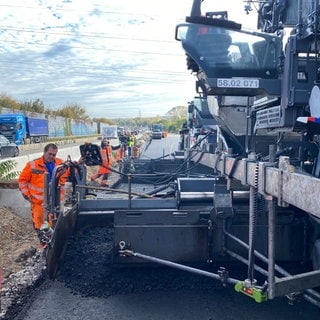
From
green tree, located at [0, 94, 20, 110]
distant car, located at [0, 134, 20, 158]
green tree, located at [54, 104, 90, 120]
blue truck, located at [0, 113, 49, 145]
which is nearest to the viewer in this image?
distant car, located at [0, 134, 20, 158]

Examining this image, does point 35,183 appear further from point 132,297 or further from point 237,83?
point 237,83

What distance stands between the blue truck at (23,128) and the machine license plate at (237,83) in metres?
35.8

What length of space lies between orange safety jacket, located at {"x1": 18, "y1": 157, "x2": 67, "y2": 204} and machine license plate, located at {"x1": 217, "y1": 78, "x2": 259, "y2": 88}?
2.99m

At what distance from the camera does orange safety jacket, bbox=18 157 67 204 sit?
20.5 feet

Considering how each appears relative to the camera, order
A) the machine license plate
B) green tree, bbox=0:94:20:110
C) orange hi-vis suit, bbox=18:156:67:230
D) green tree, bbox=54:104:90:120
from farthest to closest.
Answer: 1. green tree, bbox=54:104:90:120
2. green tree, bbox=0:94:20:110
3. orange hi-vis suit, bbox=18:156:67:230
4. the machine license plate

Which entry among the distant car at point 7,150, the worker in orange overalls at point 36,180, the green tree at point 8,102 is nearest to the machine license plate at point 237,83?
the worker in orange overalls at point 36,180

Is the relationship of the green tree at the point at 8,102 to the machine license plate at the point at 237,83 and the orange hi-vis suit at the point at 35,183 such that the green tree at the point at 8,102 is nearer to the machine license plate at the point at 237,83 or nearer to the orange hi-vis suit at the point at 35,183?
the orange hi-vis suit at the point at 35,183

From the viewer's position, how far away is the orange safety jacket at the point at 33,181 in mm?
6250

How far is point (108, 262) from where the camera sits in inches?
191

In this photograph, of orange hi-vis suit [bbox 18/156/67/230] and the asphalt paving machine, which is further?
orange hi-vis suit [bbox 18/156/67/230]

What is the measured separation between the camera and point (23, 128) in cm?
4053

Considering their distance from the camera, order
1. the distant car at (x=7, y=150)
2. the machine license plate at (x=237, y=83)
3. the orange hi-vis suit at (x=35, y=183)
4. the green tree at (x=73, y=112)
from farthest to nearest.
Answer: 1. the green tree at (x=73, y=112)
2. the distant car at (x=7, y=150)
3. the orange hi-vis suit at (x=35, y=183)
4. the machine license plate at (x=237, y=83)

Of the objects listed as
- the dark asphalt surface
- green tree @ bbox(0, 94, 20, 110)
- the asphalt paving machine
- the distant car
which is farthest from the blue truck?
the asphalt paving machine

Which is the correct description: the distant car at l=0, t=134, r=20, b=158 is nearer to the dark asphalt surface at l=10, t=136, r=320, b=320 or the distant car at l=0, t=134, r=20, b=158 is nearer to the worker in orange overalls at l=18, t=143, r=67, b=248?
the worker in orange overalls at l=18, t=143, r=67, b=248
